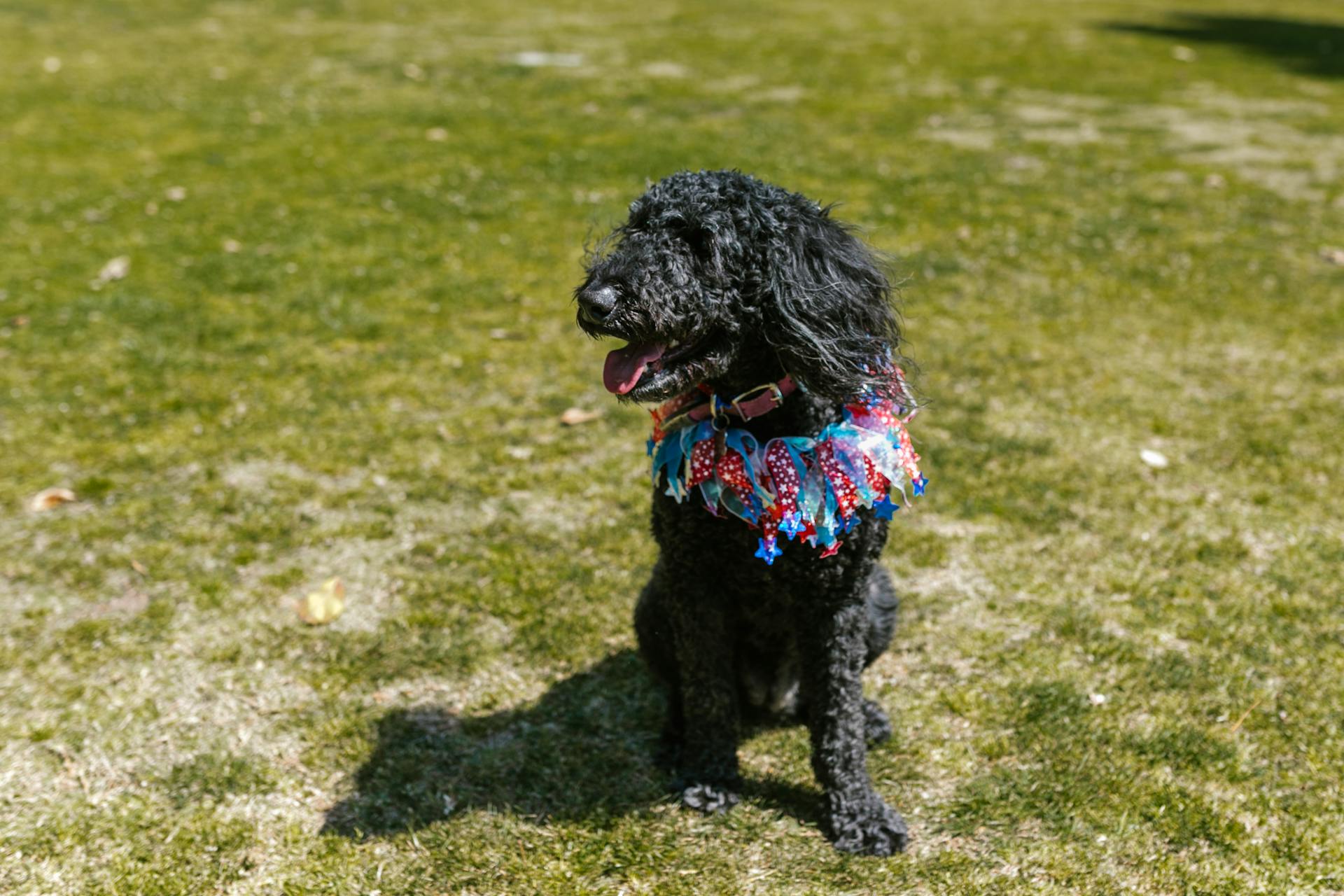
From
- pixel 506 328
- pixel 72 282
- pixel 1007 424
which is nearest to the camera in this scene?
pixel 1007 424

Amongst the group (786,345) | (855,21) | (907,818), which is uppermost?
(855,21)

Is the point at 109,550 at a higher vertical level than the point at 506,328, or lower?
lower

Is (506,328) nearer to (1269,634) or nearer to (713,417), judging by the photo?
(713,417)

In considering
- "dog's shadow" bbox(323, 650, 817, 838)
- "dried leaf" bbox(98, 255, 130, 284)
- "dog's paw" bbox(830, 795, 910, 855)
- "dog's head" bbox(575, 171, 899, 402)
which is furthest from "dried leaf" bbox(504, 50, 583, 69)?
"dog's paw" bbox(830, 795, 910, 855)

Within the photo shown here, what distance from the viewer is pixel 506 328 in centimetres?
681

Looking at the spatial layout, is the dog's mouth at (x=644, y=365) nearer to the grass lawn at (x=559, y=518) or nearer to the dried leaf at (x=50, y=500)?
the grass lawn at (x=559, y=518)

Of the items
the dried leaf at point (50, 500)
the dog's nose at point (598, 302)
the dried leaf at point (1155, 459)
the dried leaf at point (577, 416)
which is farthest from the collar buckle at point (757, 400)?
the dried leaf at point (50, 500)

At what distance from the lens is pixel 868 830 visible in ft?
10.3

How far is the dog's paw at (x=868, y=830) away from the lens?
3.12 m

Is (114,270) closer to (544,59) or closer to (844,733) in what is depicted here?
(844,733)

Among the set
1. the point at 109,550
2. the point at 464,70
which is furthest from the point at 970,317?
the point at 464,70

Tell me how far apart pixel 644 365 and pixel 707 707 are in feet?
4.01

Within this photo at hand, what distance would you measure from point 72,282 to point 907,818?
701cm

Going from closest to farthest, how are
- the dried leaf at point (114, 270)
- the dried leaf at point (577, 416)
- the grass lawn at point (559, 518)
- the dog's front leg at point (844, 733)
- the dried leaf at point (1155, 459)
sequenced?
1. the dog's front leg at point (844, 733)
2. the grass lawn at point (559, 518)
3. the dried leaf at point (1155, 459)
4. the dried leaf at point (577, 416)
5. the dried leaf at point (114, 270)
